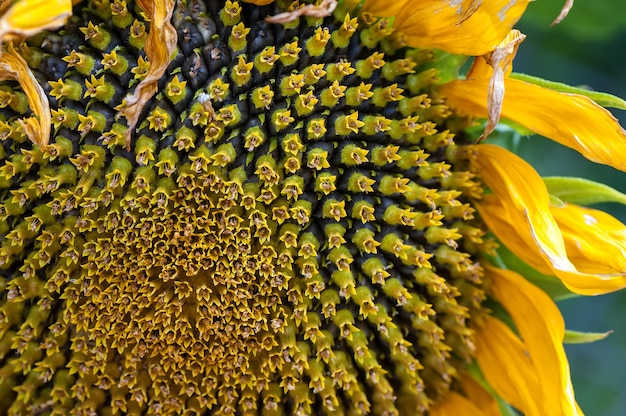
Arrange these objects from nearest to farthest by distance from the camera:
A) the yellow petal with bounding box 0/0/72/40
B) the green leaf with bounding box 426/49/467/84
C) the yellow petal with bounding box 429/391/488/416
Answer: the yellow petal with bounding box 0/0/72/40
the green leaf with bounding box 426/49/467/84
the yellow petal with bounding box 429/391/488/416

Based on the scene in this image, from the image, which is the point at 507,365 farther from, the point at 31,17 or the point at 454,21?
the point at 31,17

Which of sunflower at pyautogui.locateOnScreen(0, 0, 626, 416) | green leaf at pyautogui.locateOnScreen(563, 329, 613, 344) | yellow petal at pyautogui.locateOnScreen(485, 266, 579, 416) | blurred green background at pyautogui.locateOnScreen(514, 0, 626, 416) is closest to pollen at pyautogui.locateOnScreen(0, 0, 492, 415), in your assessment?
sunflower at pyautogui.locateOnScreen(0, 0, 626, 416)

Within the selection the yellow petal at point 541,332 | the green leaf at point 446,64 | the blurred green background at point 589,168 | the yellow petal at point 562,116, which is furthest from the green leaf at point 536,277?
the blurred green background at point 589,168

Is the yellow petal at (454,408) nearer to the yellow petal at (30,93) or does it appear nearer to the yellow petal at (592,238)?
the yellow petal at (592,238)

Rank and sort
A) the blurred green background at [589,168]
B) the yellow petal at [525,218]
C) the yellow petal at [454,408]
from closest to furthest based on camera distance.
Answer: the yellow petal at [525,218], the yellow petal at [454,408], the blurred green background at [589,168]

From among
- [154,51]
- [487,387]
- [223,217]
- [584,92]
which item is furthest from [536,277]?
[154,51]

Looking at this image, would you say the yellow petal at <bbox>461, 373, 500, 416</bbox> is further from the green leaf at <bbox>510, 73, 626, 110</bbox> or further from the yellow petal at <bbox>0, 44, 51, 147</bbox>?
the yellow petal at <bbox>0, 44, 51, 147</bbox>
